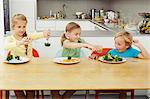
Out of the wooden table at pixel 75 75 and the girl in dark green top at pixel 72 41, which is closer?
the wooden table at pixel 75 75

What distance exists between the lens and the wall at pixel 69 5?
6066 millimetres

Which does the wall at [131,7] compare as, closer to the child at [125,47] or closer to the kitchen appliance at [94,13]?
the kitchen appliance at [94,13]

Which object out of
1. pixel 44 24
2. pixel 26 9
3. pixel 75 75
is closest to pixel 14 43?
pixel 75 75

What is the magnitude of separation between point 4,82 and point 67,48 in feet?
3.61

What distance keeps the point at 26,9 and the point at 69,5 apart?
3.57ft

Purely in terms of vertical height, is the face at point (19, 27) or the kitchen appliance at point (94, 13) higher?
the kitchen appliance at point (94, 13)

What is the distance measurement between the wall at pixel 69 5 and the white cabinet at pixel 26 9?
645 mm

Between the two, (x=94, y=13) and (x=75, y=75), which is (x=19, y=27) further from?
(x=94, y=13)

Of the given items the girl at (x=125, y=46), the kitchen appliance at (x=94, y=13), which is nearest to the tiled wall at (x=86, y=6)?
the kitchen appliance at (x=94, y=13)

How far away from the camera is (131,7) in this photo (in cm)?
593

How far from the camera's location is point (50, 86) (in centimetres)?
153

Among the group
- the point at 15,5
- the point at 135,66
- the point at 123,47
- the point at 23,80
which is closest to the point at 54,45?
the point at 123,47

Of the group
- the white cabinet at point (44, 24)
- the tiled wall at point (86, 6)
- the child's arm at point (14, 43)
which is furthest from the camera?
the tiled wall at point (86, 6)

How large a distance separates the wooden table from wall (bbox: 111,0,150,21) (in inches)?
143
